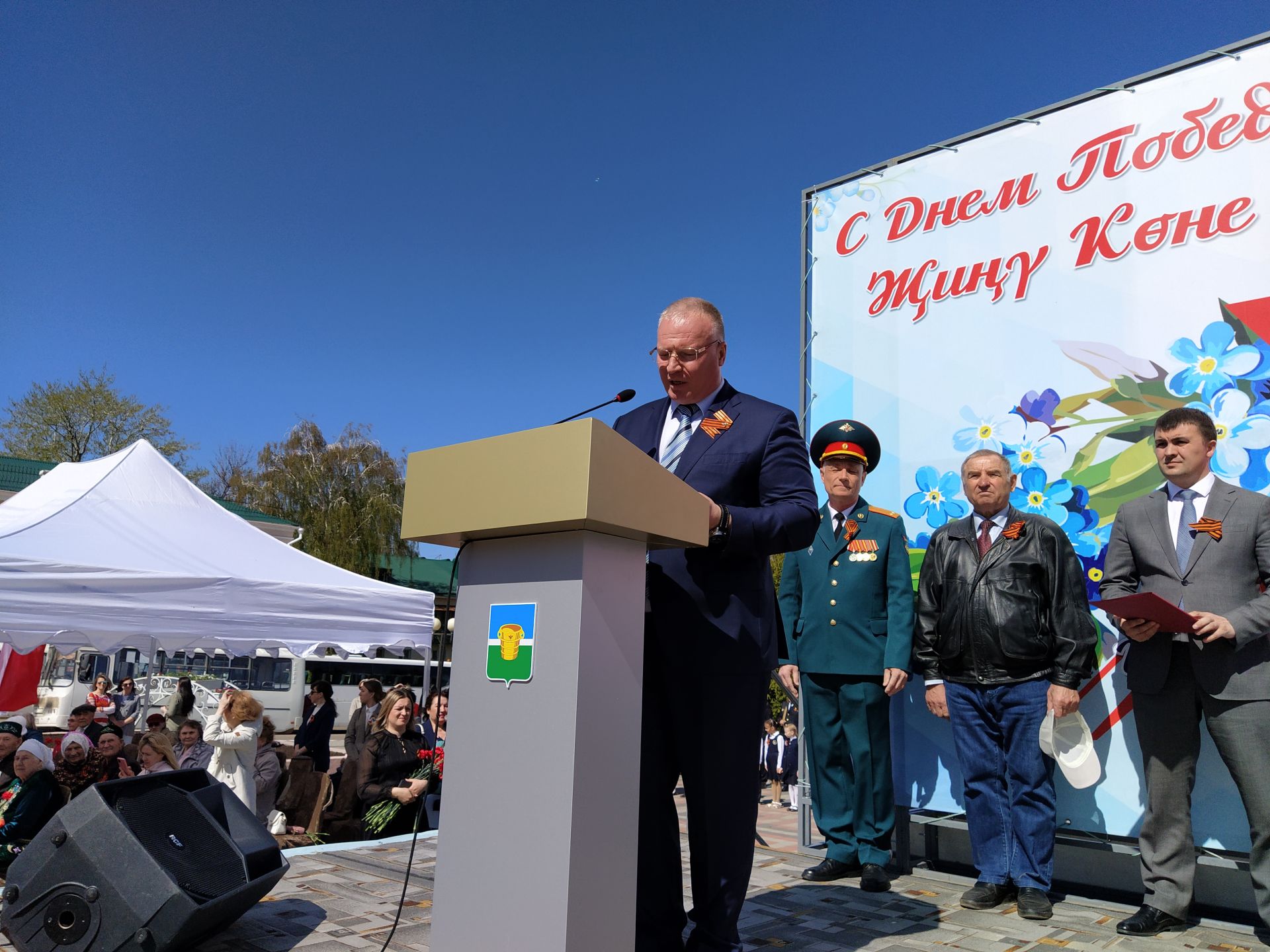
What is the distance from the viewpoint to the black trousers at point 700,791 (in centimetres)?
211

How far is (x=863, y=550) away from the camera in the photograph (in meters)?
4.00

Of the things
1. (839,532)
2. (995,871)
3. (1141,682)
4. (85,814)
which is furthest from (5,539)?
(1141,682)

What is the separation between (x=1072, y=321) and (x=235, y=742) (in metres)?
5.46

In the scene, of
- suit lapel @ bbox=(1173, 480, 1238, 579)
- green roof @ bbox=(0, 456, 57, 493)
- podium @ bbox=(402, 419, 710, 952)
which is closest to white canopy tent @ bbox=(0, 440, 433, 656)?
podium @ bbox=(402, 419, 710, 952)

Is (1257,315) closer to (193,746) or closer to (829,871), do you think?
(829,871)

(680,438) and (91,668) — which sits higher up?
(680,438)

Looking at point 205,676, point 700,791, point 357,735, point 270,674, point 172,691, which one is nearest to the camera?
point 700,791

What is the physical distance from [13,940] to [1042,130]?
4974 millimetres

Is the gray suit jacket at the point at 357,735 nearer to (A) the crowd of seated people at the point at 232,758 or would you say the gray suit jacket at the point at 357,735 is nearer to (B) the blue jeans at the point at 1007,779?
(A) the crowd of seated people at the point at 232,758

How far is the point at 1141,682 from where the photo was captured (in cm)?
323

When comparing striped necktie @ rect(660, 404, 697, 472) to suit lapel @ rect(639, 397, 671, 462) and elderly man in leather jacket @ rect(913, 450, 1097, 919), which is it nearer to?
suit lapel @ rect(639, 397, 671, 462)

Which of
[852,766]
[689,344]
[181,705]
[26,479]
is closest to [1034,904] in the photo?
[852,766]

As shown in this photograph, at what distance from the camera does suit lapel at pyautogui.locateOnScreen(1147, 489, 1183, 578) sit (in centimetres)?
326

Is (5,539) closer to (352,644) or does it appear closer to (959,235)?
(352,644)
